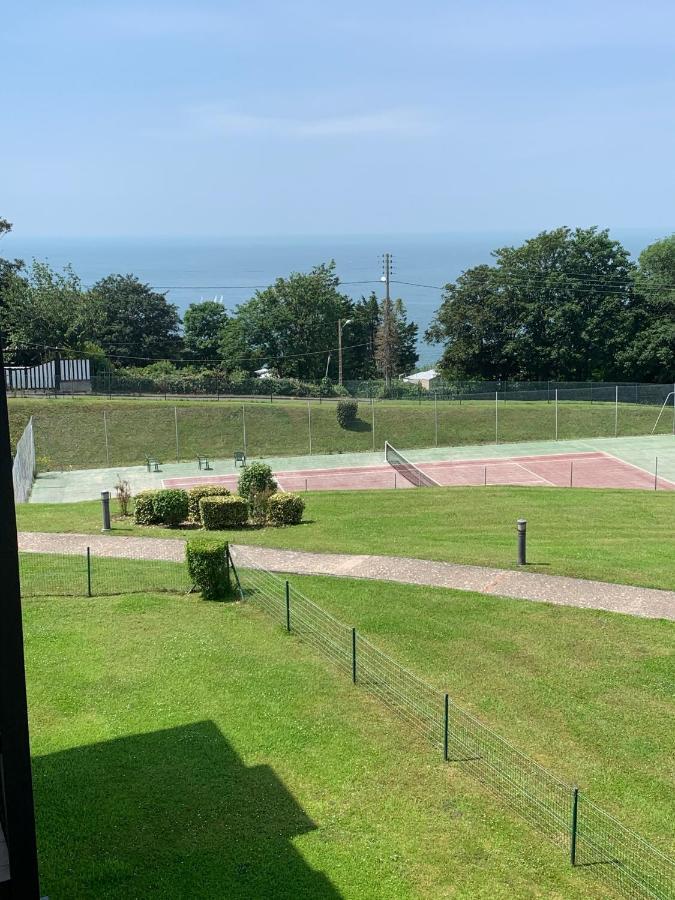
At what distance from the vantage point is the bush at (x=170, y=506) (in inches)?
917

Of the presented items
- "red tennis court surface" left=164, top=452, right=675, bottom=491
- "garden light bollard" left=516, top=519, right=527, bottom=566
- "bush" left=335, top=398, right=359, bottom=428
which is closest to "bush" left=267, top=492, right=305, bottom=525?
Answer: "garden light bollard" left=516, top=519, right=527, bottom=566

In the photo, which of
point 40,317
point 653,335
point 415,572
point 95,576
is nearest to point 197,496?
point 95,576

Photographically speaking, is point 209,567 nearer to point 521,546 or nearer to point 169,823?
point 521,546

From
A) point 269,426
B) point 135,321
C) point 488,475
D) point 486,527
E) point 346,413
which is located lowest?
point 488,475

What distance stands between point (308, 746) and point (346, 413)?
34873 millimetres

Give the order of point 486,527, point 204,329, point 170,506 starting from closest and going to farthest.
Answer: point 170,506
point 486,527
point 204,329

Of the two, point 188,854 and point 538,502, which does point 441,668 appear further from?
point 538,502

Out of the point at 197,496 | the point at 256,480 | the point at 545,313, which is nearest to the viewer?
the point at 197,496

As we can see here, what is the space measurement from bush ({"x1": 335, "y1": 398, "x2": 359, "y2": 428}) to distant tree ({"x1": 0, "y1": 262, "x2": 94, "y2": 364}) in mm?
22512

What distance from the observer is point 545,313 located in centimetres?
6475

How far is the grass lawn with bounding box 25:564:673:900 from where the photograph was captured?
907cm

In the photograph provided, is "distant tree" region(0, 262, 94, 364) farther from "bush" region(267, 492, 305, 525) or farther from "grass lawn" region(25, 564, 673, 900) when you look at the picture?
"grass lawn" region(25, 564, 673, 900)

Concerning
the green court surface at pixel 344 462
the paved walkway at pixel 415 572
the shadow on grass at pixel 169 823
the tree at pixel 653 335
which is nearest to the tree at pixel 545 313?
the tree at pixel 653 335

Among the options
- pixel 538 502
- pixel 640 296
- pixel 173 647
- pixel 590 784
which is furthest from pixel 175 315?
pixel 590 784
